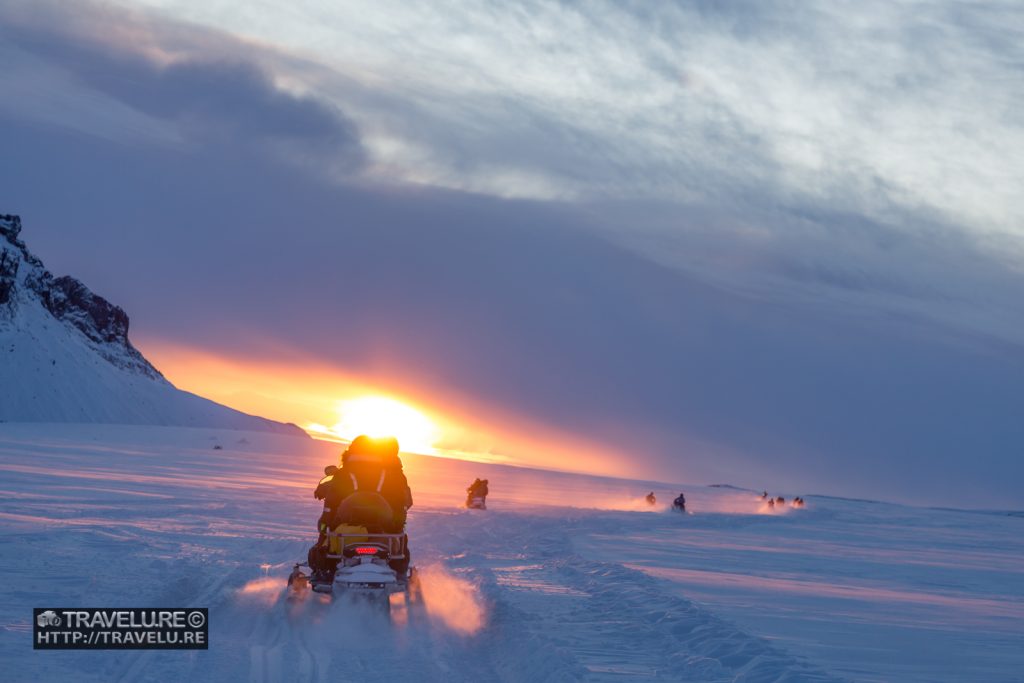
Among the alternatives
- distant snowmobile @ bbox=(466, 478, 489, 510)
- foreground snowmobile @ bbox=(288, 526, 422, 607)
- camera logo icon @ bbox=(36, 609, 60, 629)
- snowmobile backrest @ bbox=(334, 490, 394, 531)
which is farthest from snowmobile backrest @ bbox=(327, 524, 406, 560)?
distant snowmobile @ bbox=(466, 478, 489, 510)

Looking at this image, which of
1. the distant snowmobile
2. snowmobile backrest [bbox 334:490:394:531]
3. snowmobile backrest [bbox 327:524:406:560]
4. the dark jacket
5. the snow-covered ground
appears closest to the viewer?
the snow-covered ground

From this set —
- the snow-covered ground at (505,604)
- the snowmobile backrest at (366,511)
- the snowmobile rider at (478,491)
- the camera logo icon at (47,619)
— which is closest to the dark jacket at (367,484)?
the snowmobile backrest at (366,511)

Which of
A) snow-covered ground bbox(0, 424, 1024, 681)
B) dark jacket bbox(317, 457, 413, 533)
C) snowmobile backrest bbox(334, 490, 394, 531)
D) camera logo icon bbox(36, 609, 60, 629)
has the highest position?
dark jacket bbox(317, 457, 413, 533)

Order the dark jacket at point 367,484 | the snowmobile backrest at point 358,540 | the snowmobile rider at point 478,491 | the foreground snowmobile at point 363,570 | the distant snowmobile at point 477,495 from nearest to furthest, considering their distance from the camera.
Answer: the foreground snowmobile at point 363,570 < the snowmobile backrest at point 358,540 < the dark jacket at point 367,484 < the distant snowmobile at point 477,495 < the snowmobile rider at point 478,491

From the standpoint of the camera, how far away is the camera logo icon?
10.8 metres

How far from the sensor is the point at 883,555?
31047 millimetres

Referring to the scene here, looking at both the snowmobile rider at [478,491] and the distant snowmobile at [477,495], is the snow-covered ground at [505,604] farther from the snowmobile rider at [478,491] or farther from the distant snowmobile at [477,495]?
the snowmobile rider at [478,491]

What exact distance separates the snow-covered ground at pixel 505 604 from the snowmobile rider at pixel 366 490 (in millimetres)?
1153

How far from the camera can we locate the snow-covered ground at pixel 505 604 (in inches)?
424

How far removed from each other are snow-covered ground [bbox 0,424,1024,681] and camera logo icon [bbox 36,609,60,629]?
189mm

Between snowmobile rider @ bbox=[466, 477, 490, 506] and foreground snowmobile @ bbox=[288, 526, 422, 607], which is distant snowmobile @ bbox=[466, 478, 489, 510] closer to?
snowmobile rider @ bbox=[466, 477, 490, 506]

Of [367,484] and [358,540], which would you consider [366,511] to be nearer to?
[358,540]

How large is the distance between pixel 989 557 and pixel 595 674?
98.2 feet

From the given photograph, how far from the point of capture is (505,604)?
14.8 metres
